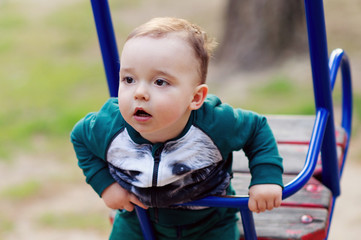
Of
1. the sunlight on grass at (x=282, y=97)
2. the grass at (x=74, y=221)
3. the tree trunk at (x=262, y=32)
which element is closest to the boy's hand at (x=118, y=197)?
the grass at (x=74, y=221)

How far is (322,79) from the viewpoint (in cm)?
150

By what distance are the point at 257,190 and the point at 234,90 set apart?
321cm

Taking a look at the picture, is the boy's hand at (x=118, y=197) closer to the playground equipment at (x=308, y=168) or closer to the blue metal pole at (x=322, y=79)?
the playground equipment at (x=308, y=168)

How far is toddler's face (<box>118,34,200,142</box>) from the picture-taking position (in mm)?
1153

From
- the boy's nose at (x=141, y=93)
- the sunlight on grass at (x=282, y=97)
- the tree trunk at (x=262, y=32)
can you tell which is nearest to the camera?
the boy's nose at (x=141, y=93)

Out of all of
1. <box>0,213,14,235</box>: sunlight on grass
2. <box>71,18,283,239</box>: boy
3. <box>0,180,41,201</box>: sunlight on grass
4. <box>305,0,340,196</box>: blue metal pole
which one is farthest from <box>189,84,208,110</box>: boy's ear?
<box>0,180,41,201</box>: sunlight on grass

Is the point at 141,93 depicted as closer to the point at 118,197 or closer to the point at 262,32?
the point at 118,197

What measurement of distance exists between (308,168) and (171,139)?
0.35 m

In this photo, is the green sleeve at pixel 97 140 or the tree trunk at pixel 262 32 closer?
the green sleeve at pixel 97 140

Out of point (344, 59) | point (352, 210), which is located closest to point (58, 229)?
point (352, 210)

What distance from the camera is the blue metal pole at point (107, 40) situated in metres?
1.60

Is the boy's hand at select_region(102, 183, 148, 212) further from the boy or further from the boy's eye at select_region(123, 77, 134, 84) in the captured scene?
the boy's eye at select_region(123, 77, 134, 84)

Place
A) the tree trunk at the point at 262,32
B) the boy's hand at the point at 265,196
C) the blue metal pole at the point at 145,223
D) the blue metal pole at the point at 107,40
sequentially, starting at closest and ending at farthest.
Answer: the boy's hand at the point at 265,196 < the blue metal pole at the point at 145,223 < the blue metal pole at the point at 107,40 < the tree trunk at the point at 262,32

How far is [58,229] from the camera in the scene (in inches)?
114
